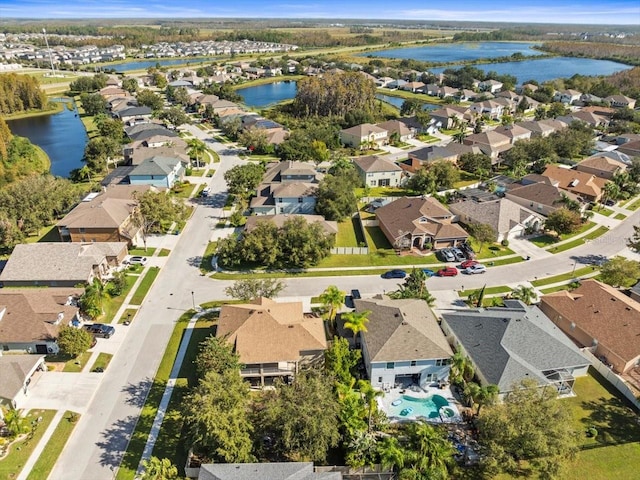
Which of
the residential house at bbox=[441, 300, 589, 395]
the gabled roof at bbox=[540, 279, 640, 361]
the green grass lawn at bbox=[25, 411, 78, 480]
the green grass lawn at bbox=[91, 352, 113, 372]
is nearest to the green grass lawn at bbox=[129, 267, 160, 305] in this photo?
the green grass lawn at bbox=[91, 352, 113, 372]

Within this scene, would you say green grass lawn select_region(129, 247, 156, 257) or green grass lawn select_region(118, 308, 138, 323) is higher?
green grass lawn select_region(118, 308, 138, 323)

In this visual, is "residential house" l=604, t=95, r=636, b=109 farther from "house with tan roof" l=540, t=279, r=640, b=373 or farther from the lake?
the lake

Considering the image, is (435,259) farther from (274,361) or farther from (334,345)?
(274,361)

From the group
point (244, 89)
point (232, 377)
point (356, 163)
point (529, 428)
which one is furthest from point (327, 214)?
point (244, 89)

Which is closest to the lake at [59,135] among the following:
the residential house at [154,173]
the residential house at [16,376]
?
the residential house at [154,173]

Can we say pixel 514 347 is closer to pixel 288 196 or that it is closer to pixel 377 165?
pixel 288 196

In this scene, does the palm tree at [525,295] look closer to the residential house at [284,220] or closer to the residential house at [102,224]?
the residential house at [284,220]

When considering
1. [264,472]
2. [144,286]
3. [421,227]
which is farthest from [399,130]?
[264,472]
